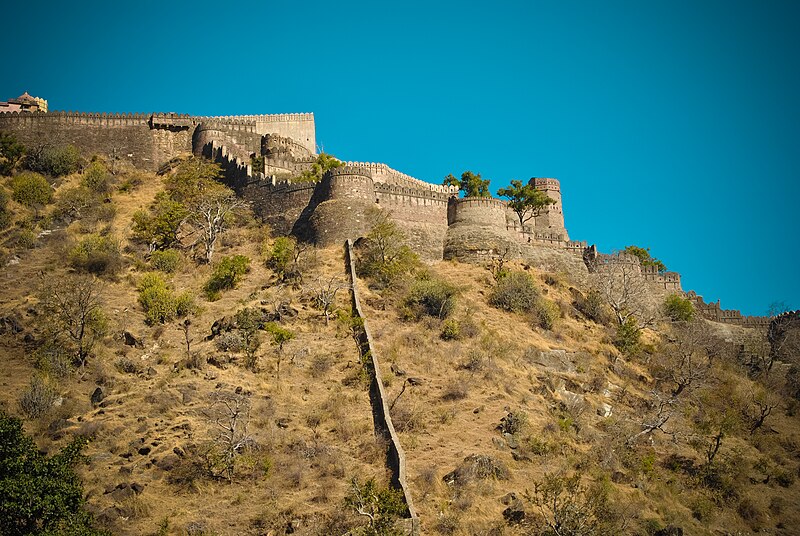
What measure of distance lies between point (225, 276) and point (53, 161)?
1790 cm

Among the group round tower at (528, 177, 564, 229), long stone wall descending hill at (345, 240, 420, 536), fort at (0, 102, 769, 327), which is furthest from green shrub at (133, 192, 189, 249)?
round tower at (528, 177, 564, 229)

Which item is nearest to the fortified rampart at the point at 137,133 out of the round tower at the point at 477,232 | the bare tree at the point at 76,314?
the round tower at the point at 477,232

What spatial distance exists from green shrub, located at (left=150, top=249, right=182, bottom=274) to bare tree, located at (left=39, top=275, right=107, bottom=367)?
14.7 ft

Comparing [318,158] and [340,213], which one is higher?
[318,158]

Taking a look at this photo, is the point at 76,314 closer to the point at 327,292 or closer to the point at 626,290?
the point at 327,292

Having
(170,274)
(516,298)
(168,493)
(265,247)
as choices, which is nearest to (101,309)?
(170,274)

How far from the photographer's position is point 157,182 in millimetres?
50438

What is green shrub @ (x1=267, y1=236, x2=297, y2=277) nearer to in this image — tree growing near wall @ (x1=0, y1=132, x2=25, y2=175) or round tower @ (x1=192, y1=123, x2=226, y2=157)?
round tower @ (x1=192, y1=123, x2=226, y2=157)

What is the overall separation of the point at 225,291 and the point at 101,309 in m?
5.60

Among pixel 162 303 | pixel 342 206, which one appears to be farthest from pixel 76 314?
pixel 342 206

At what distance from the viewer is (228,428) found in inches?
1057

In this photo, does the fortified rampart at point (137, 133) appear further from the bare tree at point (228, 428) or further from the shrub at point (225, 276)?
the bare tree at point (228, 428)

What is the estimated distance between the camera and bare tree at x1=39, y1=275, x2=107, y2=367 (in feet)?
105

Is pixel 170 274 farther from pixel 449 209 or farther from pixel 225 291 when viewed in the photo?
pixel 449 209
